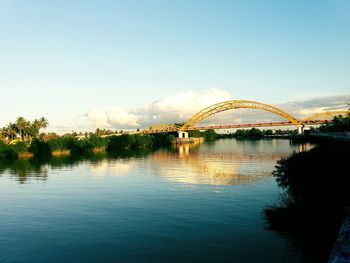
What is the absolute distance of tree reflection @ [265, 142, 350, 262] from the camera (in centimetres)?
1717

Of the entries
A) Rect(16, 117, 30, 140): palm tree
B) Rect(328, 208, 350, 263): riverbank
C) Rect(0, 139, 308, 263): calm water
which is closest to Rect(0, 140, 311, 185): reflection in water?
Rect(0, 139, 308, 263): calm water

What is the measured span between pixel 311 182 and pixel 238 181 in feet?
59.7

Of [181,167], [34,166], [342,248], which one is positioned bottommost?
[181,167]

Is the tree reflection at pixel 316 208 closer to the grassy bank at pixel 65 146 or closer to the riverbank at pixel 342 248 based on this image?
the riverbank at pixel 342 248

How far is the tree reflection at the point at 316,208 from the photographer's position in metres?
17.2

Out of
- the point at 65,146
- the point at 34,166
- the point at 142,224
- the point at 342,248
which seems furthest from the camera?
the point at 65,146

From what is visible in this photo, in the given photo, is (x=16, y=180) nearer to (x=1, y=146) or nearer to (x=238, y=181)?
(x=238, y=181)

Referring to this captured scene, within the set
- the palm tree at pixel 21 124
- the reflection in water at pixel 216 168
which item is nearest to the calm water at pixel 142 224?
the reflection in water at pixel 216 168

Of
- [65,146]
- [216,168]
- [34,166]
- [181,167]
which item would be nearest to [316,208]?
[216,168]

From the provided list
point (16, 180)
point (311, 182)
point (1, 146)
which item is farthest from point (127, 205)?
point (1, 146)

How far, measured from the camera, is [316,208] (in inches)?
803

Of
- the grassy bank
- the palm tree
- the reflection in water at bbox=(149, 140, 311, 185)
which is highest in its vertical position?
the palm tree

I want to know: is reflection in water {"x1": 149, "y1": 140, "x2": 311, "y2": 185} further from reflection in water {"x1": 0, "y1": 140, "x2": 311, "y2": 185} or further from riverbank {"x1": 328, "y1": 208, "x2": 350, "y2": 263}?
riverbank {"x1": 328, "y1": 208, "x2": 350, "y2": 263}

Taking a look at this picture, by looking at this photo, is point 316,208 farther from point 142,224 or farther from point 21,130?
point 21,130
